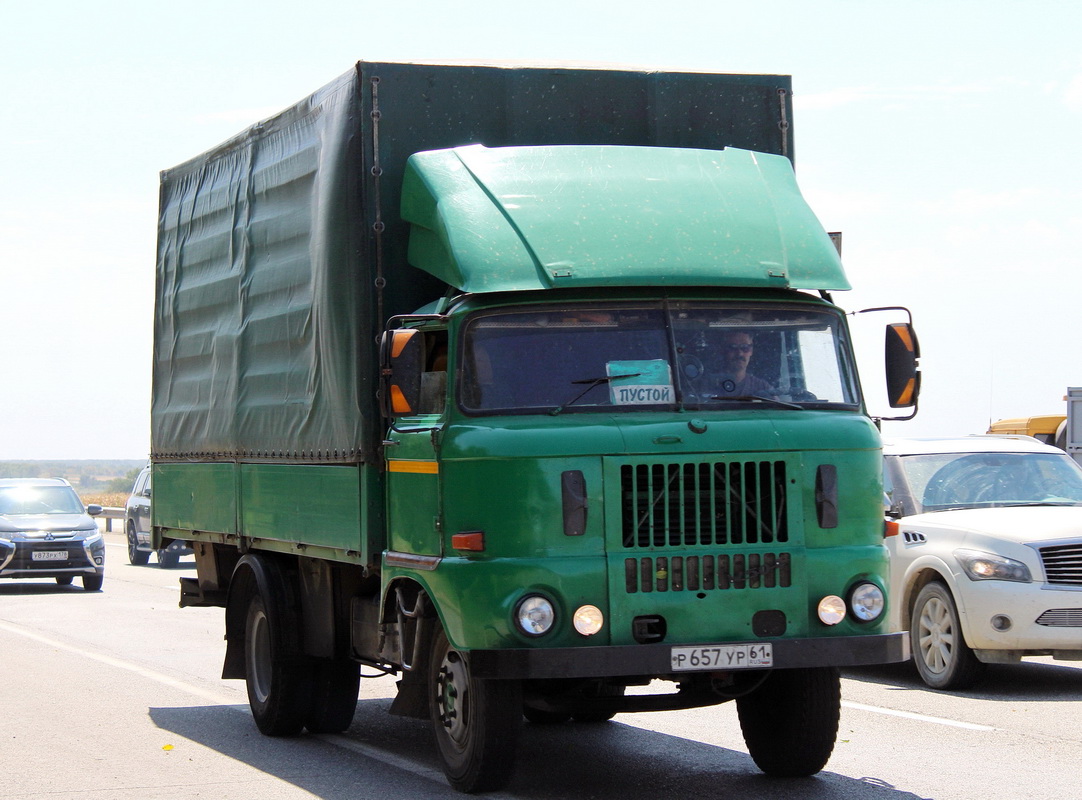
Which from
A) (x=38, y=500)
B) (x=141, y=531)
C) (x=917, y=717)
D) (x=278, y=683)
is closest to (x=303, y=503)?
(x=278, y=683)

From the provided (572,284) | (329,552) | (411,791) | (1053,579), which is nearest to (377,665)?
(329,552)

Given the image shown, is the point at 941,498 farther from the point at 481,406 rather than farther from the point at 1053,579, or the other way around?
the point at 481,406

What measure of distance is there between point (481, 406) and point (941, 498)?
257 inches

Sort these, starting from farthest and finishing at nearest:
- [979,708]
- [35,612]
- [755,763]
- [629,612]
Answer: [35,612] < [979,708] < [755,763] < [629,612]

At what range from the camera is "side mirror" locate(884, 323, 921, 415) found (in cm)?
883

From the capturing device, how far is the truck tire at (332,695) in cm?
1090

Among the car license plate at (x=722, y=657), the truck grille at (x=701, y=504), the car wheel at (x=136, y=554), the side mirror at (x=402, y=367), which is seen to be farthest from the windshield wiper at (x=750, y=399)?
the car wheel at (x=136, y=554)

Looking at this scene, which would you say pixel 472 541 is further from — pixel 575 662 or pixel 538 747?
pixel 538 747

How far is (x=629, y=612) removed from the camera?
25.7 feet

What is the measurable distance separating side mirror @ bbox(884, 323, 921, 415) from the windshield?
495 millimetres

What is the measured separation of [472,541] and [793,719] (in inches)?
82.0

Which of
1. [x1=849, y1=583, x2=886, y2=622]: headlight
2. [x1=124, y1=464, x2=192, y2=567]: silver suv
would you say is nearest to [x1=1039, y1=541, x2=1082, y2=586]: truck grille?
[x1=849, y1=583, x2=886, y2=622]: headlight

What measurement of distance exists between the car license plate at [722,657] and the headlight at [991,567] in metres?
4.93

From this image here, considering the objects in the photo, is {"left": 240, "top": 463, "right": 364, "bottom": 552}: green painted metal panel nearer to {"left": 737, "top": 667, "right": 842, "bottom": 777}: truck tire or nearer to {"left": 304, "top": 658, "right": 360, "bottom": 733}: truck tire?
{"left": 304, "top": 658, "right": 360, "bottom": 733}: truck tire
